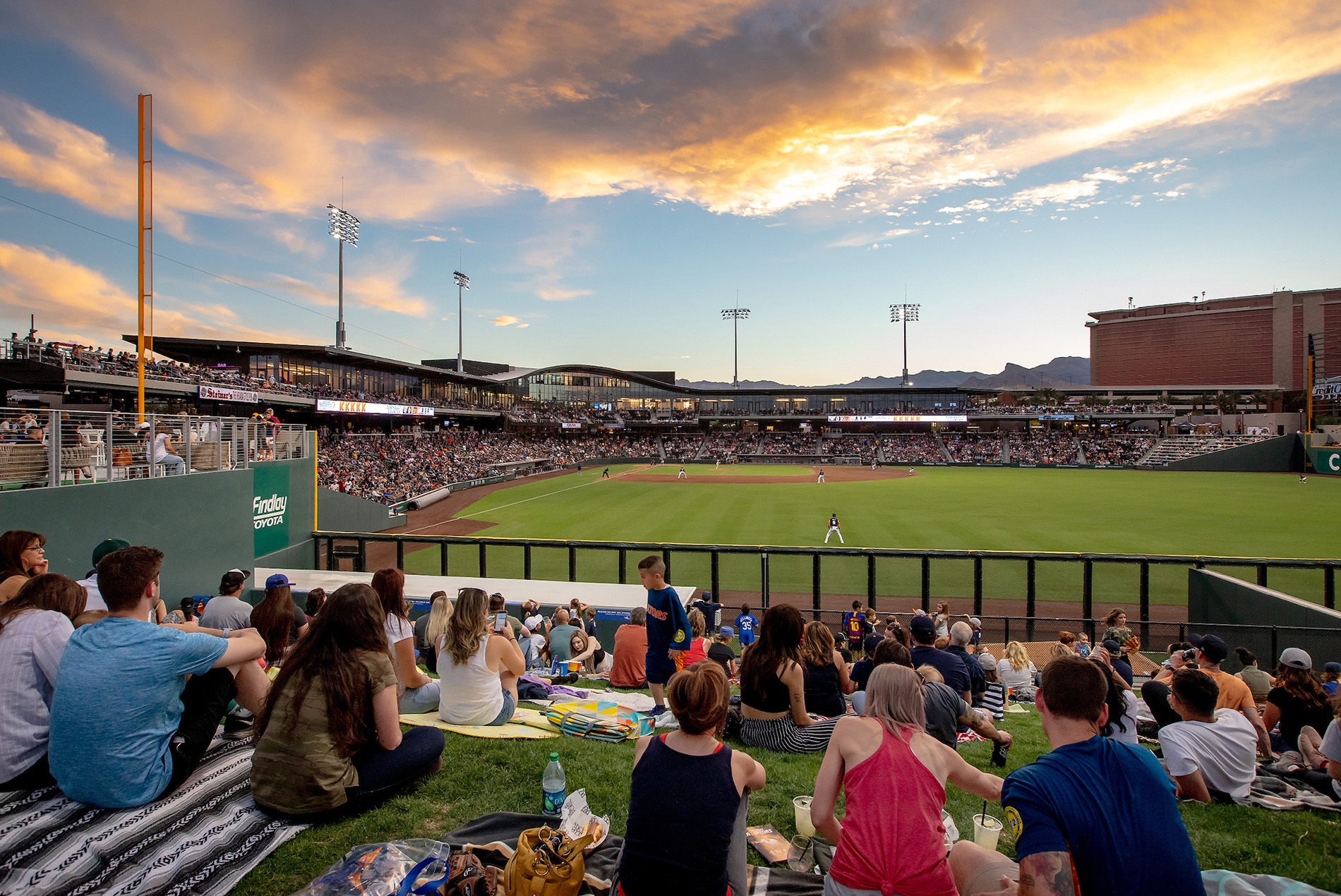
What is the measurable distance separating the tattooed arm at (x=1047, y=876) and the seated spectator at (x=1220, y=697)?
4091 mm

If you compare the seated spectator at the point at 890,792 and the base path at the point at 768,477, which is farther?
the base path at the point at 768,477

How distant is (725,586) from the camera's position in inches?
765

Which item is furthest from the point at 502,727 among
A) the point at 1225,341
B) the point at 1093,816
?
the point at 1225,341

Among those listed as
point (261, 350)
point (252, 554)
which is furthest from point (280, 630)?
point (261, 350)

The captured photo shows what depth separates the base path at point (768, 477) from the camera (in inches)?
2059

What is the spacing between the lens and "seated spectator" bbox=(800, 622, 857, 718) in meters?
5.89

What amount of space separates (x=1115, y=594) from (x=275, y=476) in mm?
23644

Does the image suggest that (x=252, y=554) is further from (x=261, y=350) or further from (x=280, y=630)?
(x=261, y=350)

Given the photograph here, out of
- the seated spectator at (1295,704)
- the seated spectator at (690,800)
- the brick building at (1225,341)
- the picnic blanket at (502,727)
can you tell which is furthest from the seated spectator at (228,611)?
the brick building at (1225,341)

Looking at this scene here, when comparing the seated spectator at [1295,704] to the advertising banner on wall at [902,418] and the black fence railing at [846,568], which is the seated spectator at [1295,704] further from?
the advertising banner on wall at [902,418]

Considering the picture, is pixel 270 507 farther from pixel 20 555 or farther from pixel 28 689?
pixel 28 689

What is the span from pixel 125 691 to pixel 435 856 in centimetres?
193

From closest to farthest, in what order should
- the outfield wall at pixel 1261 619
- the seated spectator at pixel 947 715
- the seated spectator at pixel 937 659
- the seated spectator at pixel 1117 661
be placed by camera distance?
the seated spectator at pixel 947 715, the seated spectator at pixel 937 659, the seated spectator at pixel 1117 661, the outfield wall at pixel 1261 619

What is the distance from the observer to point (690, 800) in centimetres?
285
